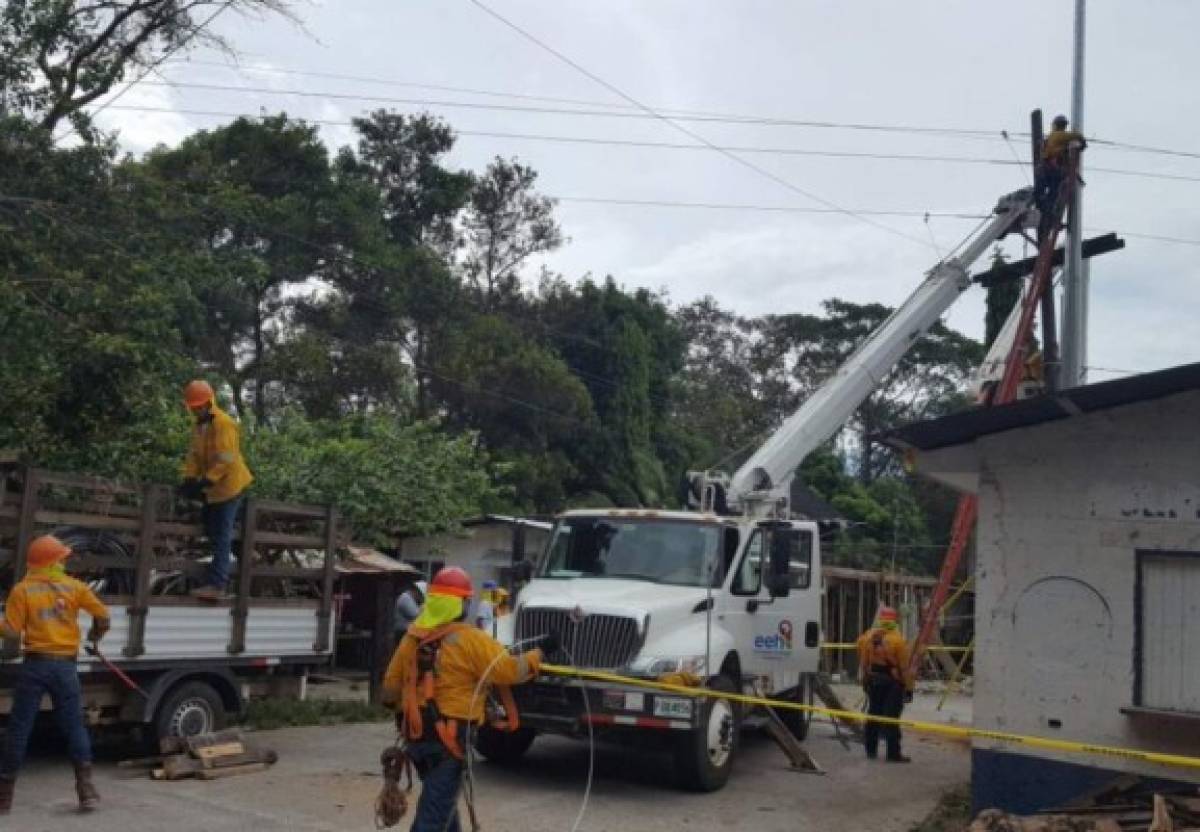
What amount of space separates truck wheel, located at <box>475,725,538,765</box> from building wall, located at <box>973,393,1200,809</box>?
167 inches

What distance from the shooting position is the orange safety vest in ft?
21.0

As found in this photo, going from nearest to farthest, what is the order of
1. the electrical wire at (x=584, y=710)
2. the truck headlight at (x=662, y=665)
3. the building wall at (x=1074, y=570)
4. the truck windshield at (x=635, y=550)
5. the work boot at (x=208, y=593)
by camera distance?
the electrical wire at (x=584, y=710)
the building wall at (x=1074, y=570)
the truck headlight at (x=662, y=665)
the work boot at (x=208, y=593)
the truck windshield at (x=635, y=550)

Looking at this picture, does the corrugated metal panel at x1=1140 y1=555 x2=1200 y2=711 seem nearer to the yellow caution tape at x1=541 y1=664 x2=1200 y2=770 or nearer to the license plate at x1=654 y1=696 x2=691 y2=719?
the yellow caution tape at x1=541 y1=664 x2=1200 y2=770

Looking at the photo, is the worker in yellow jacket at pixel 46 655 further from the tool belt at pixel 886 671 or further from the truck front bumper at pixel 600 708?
the tool belt at pixel 886 671

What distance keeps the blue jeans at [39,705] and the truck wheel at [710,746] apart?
4.72 meters

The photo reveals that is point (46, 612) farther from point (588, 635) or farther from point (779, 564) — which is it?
point (779, 564)

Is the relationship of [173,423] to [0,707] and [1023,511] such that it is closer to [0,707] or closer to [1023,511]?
[0,707]

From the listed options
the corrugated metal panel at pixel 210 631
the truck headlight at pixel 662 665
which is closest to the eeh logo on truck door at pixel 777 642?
the truck headlight at pixel 662 665

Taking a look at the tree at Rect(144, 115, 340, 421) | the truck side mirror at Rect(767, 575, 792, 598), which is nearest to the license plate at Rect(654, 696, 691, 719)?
the truck side mirror at Rect(767, 575, 792, 598)

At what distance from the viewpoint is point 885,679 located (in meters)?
12.9

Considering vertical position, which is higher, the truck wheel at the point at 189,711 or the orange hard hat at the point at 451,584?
the orange hard hat at the point at 451,584

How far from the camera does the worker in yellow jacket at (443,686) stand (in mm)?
6383

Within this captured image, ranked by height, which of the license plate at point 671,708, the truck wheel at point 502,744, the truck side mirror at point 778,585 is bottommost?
the truck wheel at point 502,744

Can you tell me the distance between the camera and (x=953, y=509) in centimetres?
4353
